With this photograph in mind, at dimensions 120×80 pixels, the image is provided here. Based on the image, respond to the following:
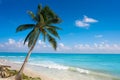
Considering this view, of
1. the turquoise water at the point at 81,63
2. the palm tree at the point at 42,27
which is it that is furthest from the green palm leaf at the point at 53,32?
the turquoise water at the point at 81,63

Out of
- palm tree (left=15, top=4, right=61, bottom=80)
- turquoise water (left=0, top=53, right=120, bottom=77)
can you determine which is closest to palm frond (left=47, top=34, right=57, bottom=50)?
palm tree (left=15, top=4, right=61, bottom=80)

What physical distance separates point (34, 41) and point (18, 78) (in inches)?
120

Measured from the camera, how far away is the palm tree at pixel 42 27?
53.0 ft

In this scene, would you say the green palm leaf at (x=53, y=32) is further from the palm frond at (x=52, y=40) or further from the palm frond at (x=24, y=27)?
the palm frond at (x=24, y=27)

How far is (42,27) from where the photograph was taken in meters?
16.4

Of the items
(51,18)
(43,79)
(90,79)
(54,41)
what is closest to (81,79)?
(90,79)

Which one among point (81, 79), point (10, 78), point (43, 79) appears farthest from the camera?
point (81, 79)

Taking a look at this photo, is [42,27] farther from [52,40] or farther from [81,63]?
[81,63]

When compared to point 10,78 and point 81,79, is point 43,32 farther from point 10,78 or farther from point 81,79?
point 81,79

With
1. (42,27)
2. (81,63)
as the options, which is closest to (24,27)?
(42,27)

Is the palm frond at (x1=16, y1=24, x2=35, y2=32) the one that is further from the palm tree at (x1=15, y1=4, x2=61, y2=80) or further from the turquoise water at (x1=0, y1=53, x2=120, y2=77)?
the turquoise water at (x1=0, y1=53, x2=120, y2=77)

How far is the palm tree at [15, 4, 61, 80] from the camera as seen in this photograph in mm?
16141

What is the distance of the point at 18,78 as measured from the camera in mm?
16156

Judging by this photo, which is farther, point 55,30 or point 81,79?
point 81,79
